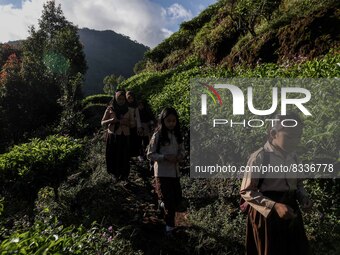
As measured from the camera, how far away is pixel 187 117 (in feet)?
29.2

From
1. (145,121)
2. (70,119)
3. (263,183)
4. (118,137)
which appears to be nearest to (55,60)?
(70,119)

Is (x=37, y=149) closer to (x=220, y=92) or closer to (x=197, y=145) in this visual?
(x=197, y=145)

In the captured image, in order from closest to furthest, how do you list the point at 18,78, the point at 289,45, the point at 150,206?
the point at 150,206, the point at 289,45, the point at 18,78


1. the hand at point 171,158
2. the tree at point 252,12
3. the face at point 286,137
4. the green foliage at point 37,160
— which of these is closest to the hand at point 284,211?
the face at point 286,137

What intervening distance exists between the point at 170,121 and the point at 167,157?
0.53 metres

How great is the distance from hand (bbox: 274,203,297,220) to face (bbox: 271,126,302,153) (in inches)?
19.8

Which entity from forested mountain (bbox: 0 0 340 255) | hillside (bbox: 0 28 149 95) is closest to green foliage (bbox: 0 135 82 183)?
forested mountain (bbox: 0 0 340 255)

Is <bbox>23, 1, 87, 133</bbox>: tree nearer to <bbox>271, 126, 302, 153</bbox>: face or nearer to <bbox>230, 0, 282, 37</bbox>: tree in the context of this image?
<bbox>230, 0, 282, 37</bbox>: tree

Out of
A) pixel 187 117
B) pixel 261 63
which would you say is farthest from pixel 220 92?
pixel 261 63

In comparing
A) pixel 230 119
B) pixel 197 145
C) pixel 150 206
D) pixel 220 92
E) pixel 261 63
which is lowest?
pixel 150 206

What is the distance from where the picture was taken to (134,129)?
9.45 m

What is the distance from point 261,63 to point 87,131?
293 inches

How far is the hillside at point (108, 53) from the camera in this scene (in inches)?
5049

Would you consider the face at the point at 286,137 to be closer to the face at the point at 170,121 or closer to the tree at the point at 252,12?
the face at the point at 170,121
